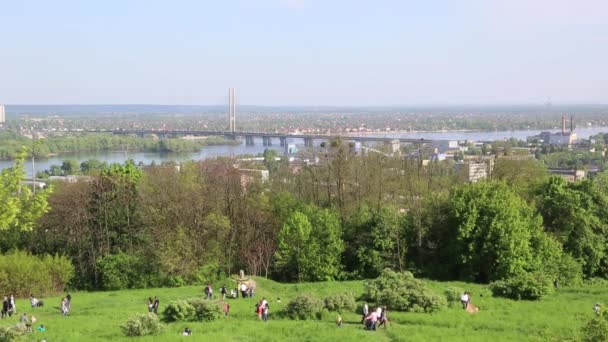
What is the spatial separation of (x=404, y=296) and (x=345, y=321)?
10.8 feet

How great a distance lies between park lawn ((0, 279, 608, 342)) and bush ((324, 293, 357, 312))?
37 cm

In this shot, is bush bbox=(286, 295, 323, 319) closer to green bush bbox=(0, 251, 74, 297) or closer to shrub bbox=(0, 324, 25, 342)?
shrub bbox=(0, 324, 25, 342)

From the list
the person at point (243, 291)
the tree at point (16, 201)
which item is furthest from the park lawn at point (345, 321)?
the tree at point (16, 201)

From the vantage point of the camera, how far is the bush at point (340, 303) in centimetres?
2650

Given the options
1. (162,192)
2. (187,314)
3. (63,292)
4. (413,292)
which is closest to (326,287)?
(413,292)

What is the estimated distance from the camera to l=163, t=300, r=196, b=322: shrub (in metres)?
25.2

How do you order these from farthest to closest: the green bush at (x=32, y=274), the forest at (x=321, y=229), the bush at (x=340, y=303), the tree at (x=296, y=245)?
the tree at (x=296, y=245) → the forest at (x=321, y=229) → the green bush at (x=32, y=274) → the bush at (x=340, y=303)

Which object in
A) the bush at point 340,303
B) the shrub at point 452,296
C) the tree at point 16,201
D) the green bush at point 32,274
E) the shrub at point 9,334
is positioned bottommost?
the green bush at point 32,274

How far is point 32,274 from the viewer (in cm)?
3497

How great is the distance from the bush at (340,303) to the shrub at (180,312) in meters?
5.44

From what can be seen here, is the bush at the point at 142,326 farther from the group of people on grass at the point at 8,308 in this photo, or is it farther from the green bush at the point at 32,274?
the green bush at the point at 32,274

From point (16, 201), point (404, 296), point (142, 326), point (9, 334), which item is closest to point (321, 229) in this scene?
point (404, 296)

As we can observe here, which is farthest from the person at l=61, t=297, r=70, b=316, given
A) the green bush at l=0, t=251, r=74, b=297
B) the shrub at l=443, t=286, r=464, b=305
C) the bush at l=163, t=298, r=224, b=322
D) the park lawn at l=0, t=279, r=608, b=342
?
the shrub at l=443, t=286, r=464, b=305

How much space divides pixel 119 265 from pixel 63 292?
342cm
